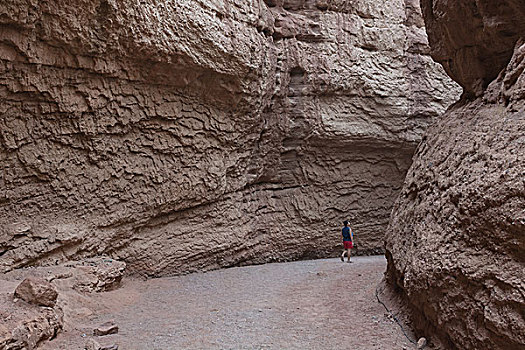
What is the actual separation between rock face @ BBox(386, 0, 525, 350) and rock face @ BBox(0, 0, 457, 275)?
166 inches

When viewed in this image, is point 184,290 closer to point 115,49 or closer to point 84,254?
point 84,254

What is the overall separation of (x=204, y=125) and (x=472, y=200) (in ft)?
19.6

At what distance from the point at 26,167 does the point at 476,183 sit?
5.78 m

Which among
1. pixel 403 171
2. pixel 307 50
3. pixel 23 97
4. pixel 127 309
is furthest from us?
pixel 403 171

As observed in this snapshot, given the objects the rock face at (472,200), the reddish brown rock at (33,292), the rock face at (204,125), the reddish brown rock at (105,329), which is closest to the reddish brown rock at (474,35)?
the rock face at (472,200)

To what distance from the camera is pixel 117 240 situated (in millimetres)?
7855

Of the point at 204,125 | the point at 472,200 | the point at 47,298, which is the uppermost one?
the point at 204,125

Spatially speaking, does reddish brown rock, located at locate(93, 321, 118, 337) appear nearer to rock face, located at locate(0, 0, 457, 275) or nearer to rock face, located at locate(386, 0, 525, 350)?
rock face, located at locate(0, 0, 457, 275)

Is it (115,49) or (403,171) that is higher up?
(115,49)

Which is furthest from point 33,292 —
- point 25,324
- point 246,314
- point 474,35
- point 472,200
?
point 474,35

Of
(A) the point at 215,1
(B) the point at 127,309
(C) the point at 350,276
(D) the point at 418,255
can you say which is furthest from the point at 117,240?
(D) the point at 418,255

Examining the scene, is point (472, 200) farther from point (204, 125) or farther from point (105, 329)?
point (204, 125)

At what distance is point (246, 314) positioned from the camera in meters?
5.55

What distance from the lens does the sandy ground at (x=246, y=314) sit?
4570 mm
